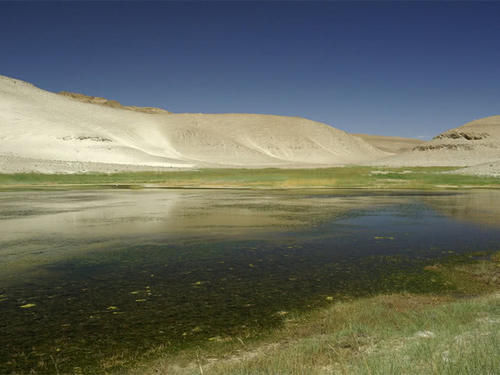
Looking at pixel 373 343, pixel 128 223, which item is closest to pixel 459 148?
pixel 128 223

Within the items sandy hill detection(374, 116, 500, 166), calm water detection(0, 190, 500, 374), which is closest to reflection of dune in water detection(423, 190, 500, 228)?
calm water detection(0, 190, 500, 374)

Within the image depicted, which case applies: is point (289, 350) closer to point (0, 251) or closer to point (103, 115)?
point (0, 251)

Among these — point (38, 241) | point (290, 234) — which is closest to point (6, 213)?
point (38, 241)

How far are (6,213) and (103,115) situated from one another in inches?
4573

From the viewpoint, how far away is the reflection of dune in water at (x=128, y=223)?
38.9 feet

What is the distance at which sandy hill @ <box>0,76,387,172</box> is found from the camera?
88250 millimetres

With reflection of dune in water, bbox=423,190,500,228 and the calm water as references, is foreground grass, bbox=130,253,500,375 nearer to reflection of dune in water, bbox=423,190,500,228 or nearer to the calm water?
the calm water

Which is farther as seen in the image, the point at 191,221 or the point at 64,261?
the point at 191,221

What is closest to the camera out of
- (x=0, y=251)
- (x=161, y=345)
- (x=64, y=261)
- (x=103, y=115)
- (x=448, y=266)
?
(x=161, y=345)

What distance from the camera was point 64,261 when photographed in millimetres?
10266

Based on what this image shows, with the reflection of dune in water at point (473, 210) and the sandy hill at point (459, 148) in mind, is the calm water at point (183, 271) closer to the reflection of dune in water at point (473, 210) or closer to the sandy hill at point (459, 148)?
the reflection of dune in water at point (473, 210)

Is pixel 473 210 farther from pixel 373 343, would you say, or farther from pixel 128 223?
pixel 373 343

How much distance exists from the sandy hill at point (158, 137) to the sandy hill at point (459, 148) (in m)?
24.0

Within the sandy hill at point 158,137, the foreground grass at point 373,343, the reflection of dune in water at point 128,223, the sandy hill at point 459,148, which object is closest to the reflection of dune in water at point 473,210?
the reflection of dune in water at point 128,223
